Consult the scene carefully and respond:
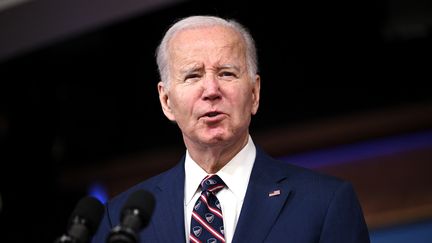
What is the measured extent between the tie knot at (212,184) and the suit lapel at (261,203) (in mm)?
79

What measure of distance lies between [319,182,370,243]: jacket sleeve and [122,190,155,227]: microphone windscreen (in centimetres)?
50

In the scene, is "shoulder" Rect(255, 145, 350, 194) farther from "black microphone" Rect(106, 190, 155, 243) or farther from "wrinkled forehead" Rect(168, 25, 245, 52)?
"black microphone" Rect(106, 190, 155, 243)

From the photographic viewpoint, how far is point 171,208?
2105 millimetres

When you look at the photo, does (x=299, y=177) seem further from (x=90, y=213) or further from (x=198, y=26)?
(x=90, y=213)

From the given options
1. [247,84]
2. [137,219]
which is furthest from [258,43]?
[137,219]

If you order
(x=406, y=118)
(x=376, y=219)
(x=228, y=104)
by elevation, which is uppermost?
(x=228, y=104)

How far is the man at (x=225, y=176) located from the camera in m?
1.98

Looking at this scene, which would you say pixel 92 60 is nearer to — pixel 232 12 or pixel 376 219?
pixel 232 12

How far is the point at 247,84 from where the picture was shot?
2.17 meters

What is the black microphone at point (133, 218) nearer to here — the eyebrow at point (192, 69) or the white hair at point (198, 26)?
the eyebrow at point (192, 69)

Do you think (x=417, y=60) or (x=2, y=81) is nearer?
(x=417, y=60)

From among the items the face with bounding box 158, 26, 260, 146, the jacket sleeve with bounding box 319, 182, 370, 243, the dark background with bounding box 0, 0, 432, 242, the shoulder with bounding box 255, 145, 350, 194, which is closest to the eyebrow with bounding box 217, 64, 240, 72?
the face with bounding box 158, 26, 260, 146

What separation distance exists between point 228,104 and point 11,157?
293 centimetres

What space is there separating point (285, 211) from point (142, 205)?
516mm
